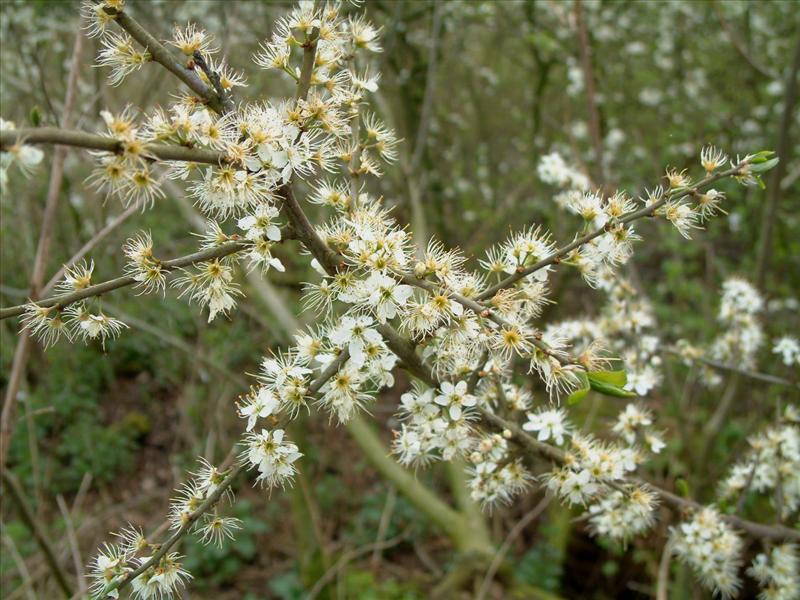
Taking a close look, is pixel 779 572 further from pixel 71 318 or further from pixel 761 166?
pixel 71 318

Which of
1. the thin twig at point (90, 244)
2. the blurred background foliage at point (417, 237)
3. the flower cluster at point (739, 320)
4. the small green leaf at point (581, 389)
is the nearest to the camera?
the small green leaf at point (581, 389)

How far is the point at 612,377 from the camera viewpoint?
4.59ft

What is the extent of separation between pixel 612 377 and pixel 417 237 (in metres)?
3.47

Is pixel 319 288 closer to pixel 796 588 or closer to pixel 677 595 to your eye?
pixel 796 588

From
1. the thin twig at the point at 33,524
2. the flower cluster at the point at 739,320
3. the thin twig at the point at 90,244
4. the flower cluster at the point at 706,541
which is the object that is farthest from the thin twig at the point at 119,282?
the flower cluster at the point at 739,320

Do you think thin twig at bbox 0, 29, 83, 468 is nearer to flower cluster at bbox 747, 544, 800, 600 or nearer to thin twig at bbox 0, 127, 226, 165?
thin twig at bbox 0, 127, 226, 165

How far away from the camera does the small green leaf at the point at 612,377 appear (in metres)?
1.39

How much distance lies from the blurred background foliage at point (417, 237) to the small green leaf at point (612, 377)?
2.32 m

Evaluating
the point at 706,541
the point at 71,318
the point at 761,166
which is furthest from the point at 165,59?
the point at 706,541

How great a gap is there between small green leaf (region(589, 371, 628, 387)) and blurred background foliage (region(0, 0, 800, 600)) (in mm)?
2316

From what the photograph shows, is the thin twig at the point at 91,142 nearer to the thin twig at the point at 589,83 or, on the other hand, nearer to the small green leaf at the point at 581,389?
A: the small green leaf at the point at 581,389

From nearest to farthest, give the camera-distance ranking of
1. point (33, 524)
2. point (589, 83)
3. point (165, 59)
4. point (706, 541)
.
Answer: point (165, 59) → point (706, 541) → point (33, 524) → point (589, 83)

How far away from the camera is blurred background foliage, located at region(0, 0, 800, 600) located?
4.37 metres

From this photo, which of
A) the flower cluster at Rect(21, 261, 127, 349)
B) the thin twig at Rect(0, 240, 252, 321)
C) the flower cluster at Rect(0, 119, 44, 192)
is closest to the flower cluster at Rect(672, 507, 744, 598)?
the thin twig at Rect(0, 240, 252, 321)
